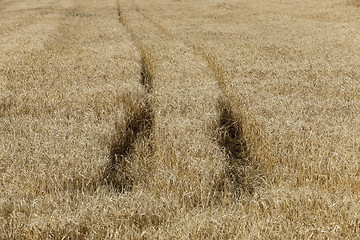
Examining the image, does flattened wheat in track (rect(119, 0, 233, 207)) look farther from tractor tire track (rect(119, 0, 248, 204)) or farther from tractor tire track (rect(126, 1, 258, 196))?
tractor tire track (rect(126, 1, 258, 196))

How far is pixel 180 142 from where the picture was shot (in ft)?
14.3

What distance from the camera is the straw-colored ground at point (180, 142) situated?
2.93 metres

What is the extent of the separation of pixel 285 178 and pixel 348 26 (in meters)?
12.6

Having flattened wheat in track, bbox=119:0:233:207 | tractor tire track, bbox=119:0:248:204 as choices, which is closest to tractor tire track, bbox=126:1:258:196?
tractor tire track, bbox=119:0:248:204

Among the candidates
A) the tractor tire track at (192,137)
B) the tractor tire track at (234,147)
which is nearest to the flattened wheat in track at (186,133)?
the tractor tire track at (192,137)

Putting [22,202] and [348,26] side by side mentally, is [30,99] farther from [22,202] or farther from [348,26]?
[348,26]

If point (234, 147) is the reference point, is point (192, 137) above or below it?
above

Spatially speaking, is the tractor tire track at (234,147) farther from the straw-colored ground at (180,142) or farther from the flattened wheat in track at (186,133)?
the flattened wheat in track at (186,133)

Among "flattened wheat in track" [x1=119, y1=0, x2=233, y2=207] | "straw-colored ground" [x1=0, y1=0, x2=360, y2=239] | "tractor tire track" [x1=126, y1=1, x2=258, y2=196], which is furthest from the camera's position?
"tractor tire track" [x1=126, y1=1, x2=258, y2=196]

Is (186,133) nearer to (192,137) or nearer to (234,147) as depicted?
(192,137)

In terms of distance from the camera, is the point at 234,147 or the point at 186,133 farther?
the point at 234,147

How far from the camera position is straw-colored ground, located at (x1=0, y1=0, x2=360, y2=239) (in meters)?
2.93

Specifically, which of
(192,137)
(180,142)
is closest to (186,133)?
(192,137)

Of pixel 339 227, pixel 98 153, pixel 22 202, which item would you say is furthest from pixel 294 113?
pixel 22 202
